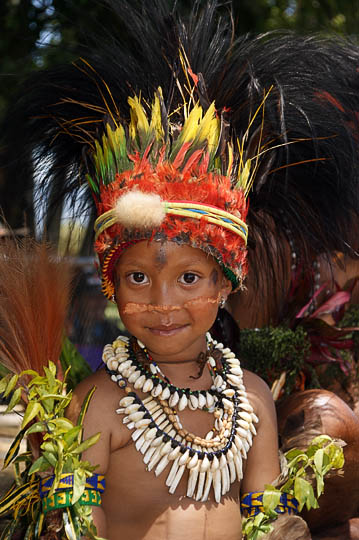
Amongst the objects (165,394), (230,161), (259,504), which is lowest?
(259,504)

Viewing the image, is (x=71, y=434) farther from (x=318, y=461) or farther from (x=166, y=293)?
(x=318, y=461)

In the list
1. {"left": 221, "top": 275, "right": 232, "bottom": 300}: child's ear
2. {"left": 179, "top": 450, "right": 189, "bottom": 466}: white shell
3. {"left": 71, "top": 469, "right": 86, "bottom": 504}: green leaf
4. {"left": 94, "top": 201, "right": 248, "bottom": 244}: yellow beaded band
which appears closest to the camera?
{"left": 71, "top": 469, "right": 86, "bottom": 504}: green leaf

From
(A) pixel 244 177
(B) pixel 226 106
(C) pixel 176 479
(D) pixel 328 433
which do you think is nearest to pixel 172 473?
(C) pixel 176 479

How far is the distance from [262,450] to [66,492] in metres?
0.62

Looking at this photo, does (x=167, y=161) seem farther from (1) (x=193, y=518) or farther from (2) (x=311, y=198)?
(1) (x=193, y=518)

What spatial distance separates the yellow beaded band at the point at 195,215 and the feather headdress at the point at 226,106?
5.5 inches

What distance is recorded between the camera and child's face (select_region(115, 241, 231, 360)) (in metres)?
1.73

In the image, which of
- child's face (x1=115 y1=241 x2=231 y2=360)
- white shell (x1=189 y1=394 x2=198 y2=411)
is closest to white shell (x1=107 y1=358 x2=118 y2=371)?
child's face (x1=115 y1=241 x2=231 y2=360)

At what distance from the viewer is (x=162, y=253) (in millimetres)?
1721

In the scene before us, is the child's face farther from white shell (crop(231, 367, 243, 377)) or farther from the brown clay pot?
the brown clay pot

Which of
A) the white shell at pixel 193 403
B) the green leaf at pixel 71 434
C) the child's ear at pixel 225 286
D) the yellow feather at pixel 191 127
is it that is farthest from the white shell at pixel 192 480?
the yellow feather at pixel 191 127

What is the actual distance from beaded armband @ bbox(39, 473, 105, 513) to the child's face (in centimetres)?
37

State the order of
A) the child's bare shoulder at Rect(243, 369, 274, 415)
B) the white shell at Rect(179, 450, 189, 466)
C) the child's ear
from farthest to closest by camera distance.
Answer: the child's bare shoulder at Rect(243, 369, 274, 415), the child's ear, the white shell at Rect(179, 450, 189, 466)

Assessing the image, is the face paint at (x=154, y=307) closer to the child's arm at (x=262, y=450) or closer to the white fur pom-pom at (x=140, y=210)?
the white fur pom-pom at (x=140, y=210)
